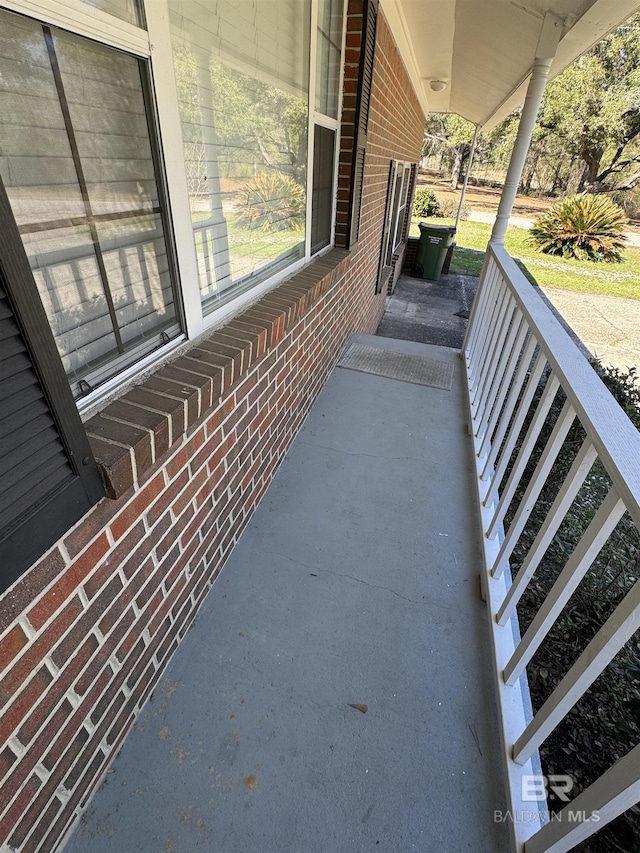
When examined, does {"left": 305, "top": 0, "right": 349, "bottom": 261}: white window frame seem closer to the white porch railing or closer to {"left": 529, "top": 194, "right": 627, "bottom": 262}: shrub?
the white porch railing

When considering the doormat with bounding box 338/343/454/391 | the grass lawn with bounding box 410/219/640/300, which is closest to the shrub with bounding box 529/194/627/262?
the grass lawn with bounding box 410/219/640/300

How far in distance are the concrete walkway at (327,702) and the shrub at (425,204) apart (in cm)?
1934

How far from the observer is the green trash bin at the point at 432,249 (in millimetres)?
9977

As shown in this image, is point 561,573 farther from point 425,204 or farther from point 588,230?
point 425,204

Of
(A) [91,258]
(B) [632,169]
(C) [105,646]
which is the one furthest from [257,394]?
(B) [632,169]

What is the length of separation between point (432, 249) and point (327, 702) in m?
10.4

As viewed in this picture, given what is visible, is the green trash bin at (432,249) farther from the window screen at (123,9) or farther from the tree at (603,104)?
the tree at (603,104)

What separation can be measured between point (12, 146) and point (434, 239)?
10452 mm

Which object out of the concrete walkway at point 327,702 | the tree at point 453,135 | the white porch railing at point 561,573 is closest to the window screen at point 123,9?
the white porch railing at point 561,573

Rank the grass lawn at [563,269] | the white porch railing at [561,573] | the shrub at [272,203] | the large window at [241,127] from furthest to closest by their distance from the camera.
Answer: the grass lawn at [563,269]
the shrub at [272,203]
the large window at [241,127]
the white porch railing at [561,573]

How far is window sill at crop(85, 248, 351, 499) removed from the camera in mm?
1011

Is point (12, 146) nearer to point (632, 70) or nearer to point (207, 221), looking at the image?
point (207, 221)

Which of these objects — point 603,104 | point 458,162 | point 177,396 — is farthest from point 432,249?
point 458,162

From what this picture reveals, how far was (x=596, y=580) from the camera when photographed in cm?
212
